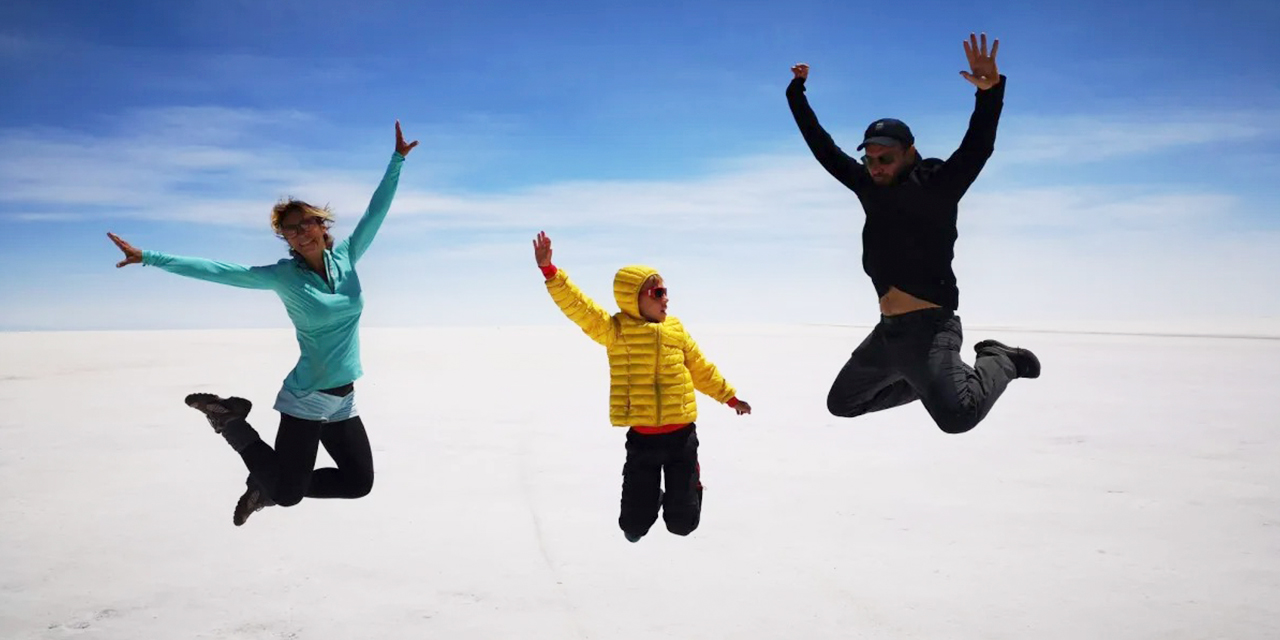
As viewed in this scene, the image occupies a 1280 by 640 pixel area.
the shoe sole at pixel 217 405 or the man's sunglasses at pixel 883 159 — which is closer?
the man's sunglasses at pixel 883 159

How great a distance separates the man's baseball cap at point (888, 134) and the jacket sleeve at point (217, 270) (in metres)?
3.70

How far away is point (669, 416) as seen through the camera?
518 centimetres

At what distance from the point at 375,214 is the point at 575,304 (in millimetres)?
1840

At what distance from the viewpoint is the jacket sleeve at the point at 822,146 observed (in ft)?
18.1

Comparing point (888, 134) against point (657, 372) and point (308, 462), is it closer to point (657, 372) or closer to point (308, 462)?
point (657, 372)

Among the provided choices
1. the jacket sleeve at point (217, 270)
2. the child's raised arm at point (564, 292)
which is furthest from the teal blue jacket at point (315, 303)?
the child's raised arm at point (564, 292)

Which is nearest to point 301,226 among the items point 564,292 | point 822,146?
point 564,292

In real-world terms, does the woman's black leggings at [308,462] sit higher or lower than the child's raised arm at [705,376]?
lower

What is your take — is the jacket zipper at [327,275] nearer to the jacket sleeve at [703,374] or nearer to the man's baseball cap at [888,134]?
the jacket sleeve at [703,374]

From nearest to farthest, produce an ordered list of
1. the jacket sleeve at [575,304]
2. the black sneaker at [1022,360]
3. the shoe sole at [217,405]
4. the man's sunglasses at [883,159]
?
the jacket sleeve at [575,304]
the man's sunglasses at [883,159]
the shoe sole at [217,405]
the black sneaker at [1022,360]

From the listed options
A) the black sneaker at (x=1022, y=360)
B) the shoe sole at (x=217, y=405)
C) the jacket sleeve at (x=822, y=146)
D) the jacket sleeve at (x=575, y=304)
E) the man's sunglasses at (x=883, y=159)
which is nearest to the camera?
the jacket sleeve at (x=575, y=304)

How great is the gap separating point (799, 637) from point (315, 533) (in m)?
4.63

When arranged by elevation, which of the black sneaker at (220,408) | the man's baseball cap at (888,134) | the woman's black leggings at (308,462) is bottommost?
the woman's black leggings at (308,462)

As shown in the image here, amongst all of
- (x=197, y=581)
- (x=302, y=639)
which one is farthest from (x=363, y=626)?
(x=197, y=581)
